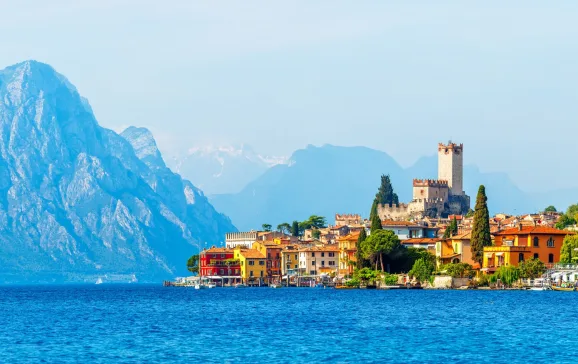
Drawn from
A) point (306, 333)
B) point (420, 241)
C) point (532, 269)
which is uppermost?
point (420, 241)

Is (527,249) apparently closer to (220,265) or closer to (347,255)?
(347,255)

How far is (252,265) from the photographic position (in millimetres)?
183375

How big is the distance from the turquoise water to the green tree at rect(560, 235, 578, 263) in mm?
20045

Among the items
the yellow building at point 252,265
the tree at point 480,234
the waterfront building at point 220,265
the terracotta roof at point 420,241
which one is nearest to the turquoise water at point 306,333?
the tree at point 480,234

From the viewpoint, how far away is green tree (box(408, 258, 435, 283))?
131m

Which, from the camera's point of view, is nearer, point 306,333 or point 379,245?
point 306,333

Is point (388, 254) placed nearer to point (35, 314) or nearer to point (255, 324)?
point (35, 314)

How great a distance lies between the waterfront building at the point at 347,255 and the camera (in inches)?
6102

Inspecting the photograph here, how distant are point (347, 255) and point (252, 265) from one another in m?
27.0

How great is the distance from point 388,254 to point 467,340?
256 feet

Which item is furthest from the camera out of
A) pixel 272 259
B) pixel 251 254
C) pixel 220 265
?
pixel 220 265

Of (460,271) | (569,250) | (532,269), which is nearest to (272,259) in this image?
(460,271)

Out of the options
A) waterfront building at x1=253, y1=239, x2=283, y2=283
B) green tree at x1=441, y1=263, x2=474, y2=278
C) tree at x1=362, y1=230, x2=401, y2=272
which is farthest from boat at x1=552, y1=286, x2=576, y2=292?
waterfront building at x1=253, y1=239, x2=283, y2=283

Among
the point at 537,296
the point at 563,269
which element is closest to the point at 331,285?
the point at 563,269
